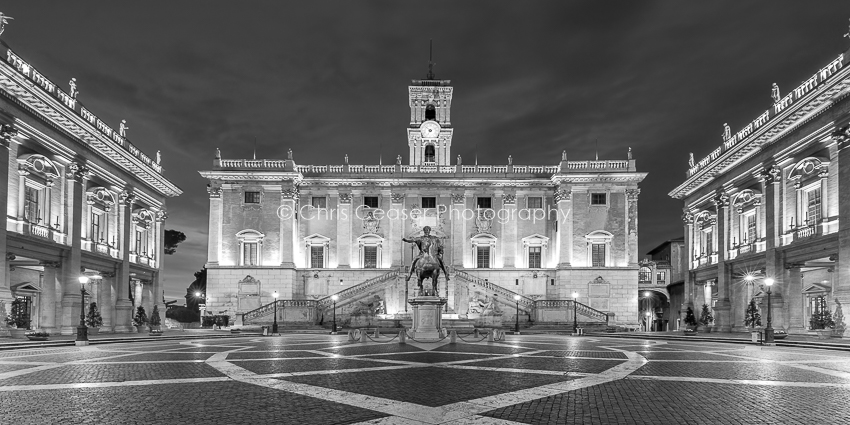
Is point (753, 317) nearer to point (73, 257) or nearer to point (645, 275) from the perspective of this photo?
point (73, 257)

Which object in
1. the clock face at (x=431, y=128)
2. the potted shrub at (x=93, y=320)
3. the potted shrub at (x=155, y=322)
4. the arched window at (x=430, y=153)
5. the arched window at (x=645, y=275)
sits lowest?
the potted shrub at (x=155, y=322)

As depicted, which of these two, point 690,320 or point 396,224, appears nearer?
point 690,320

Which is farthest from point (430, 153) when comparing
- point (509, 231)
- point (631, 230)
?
point (631, 230)

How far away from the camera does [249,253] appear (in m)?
60.6

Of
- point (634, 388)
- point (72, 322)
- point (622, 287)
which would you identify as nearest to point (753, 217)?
point (622, 287)

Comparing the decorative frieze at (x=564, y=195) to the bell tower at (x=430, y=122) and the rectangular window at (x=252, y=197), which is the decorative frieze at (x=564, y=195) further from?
the rectangular window at (x=252, y=197)

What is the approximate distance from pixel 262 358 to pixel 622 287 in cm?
4599

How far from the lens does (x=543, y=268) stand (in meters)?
61.8

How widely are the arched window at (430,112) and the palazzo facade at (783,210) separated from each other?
3154cm

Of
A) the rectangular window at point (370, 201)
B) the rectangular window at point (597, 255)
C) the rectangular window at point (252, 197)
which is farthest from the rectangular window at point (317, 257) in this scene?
the rectangular window at point (597, 255)

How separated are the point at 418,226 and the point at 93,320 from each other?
32017 mm

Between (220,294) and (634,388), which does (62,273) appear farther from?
(634,388)

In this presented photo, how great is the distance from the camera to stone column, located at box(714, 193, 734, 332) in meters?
45.3

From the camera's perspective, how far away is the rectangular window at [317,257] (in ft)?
205
